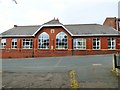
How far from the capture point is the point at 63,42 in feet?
123

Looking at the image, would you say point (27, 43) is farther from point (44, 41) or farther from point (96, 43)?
point (96, 43)

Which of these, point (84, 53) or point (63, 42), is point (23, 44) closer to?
point (63, 42)

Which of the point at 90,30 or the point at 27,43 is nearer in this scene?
the point at 27,43

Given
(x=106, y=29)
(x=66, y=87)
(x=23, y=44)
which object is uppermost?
(x=106, y=29)

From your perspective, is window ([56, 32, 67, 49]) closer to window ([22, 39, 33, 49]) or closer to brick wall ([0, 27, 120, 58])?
brick wall ([0, 27, 120, 58])

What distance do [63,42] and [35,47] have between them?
494 centimetres

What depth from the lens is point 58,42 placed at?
3769 cm

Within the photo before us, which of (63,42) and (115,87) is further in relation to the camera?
(63,42)

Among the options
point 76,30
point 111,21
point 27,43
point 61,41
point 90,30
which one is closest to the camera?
point 61,41

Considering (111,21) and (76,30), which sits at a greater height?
(111,21)

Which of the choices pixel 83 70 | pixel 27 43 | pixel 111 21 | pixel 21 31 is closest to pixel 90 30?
pixel 27 43

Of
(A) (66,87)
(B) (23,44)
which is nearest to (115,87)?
(A) (66,87)

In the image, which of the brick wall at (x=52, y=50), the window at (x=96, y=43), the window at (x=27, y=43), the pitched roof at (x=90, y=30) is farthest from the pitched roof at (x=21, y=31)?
the window at (x=96, y=43)

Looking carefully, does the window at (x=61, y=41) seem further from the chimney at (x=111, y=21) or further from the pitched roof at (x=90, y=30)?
the chimney at (x=111, y=21)
